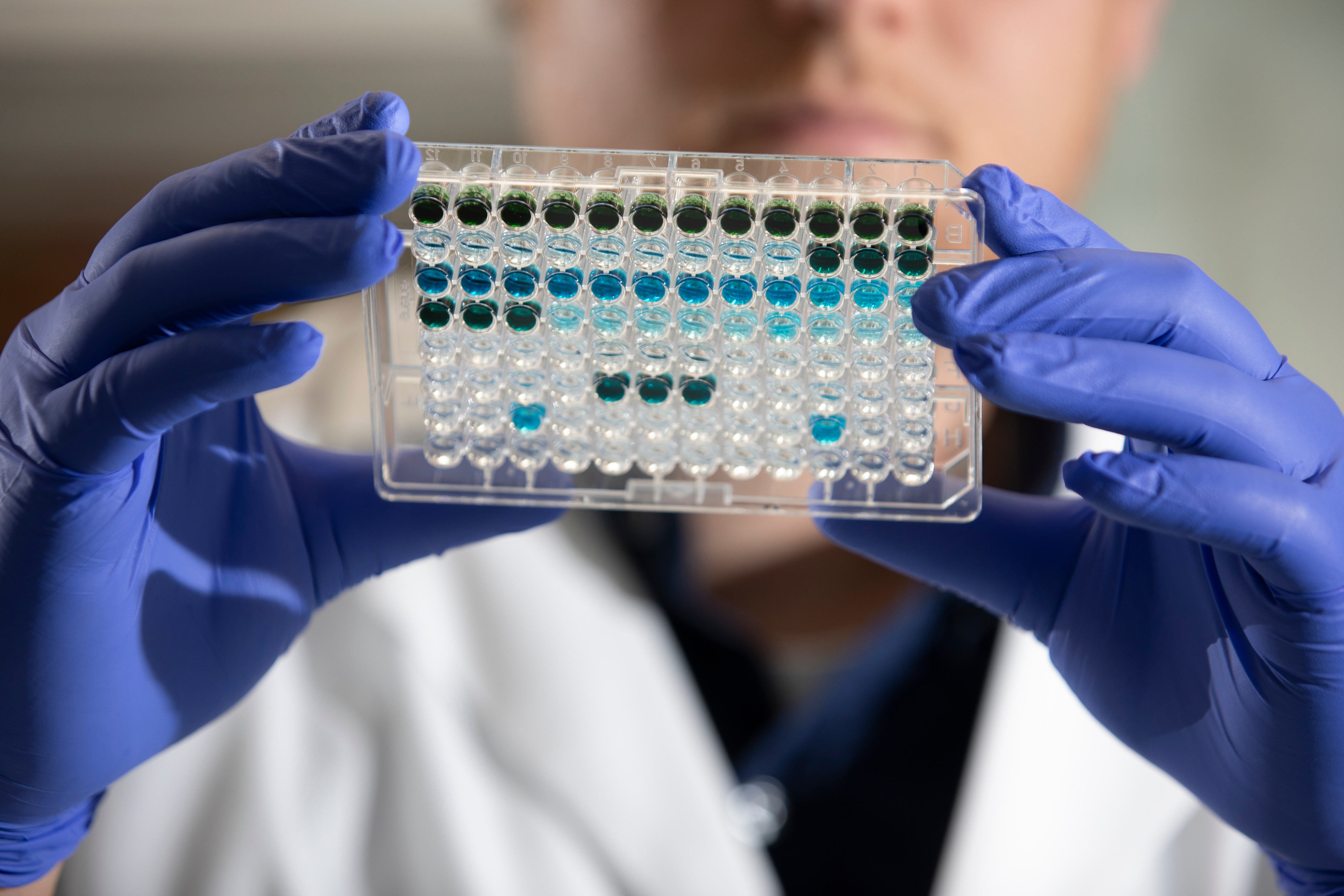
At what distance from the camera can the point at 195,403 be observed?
59cm

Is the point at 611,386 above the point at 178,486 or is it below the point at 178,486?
above

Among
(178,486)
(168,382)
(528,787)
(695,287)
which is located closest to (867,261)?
(695,287)

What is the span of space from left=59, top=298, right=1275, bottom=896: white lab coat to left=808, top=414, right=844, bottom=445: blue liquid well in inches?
25.8

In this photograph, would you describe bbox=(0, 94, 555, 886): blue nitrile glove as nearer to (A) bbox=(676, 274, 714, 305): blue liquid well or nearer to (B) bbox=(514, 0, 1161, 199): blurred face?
(A) bbox=(676, 274, 714, 305): blue liquid well

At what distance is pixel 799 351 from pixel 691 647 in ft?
2.64

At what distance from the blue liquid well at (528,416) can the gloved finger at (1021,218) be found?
36 cm

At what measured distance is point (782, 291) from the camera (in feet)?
2.02

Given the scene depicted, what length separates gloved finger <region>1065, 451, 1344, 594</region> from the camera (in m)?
0.56

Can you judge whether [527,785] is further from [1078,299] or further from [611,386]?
[1078,299]

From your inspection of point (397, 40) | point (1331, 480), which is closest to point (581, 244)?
point (1331, 480)

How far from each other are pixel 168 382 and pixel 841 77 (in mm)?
787

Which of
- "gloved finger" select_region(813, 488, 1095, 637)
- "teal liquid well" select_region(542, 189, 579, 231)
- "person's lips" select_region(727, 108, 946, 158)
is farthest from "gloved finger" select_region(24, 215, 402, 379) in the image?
"person's lips" select_region(727, 108, 946, 158)

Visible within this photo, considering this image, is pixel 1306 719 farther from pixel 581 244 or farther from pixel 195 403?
pixel 195 403

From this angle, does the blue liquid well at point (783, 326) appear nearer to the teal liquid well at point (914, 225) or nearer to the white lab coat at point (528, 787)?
the teal liquid well at point (914, 225)
